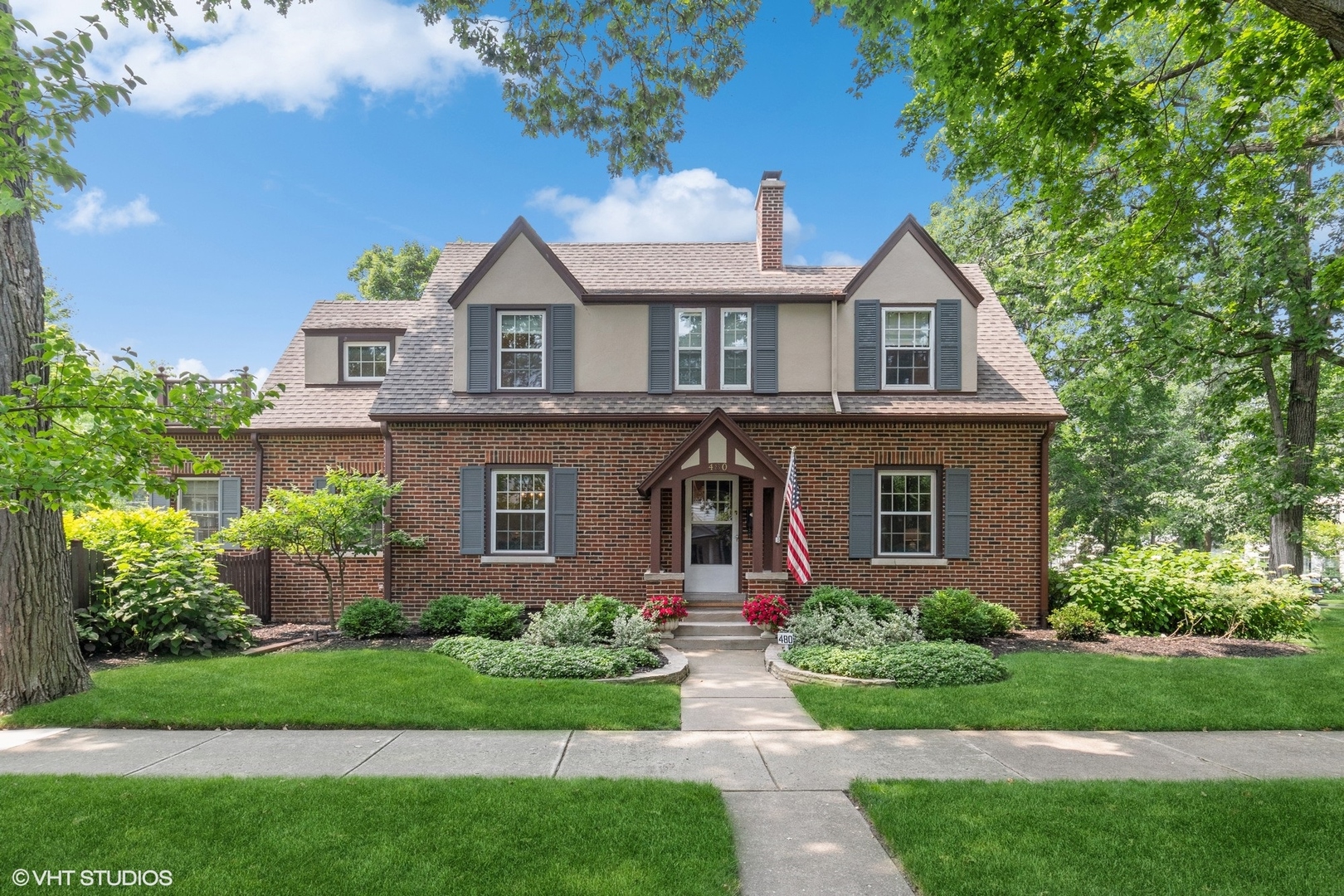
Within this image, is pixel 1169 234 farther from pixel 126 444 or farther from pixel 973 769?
pixel 126 444

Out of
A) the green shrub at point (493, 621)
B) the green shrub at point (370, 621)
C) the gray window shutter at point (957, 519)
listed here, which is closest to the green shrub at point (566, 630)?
the green shrub at point (493, 621)

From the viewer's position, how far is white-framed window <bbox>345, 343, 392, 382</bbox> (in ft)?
50.1

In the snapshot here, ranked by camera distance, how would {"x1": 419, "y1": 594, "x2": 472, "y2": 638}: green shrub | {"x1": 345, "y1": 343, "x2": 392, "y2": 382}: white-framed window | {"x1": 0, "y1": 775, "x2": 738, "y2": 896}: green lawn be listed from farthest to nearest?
{"x1": 345, "y1": 343, "x2": 392, "y2": 382}: white-framed window, {"x1": 419, "y1": 594, "x2": 472, "y2": 638}: green shrub, {"x1": 0, "y1": 775, "x2": 738, "y2": 896}: green lawn

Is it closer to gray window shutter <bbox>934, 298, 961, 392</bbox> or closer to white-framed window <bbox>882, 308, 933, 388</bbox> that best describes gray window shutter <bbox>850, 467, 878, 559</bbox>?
white-framed window <bbox>882, 308, 933, 388</bbox>

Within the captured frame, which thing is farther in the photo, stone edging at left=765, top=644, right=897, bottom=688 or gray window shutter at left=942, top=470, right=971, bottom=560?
gray window shutter at left=942, top=470, right=971, bottom=560

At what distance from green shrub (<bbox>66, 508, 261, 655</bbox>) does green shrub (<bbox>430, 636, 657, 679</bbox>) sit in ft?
12.7

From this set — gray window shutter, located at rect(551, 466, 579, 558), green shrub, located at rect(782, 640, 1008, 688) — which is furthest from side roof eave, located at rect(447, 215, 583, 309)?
green shrub, located at rect(782, 640, 1008, 688)

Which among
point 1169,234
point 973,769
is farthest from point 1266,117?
point 973,769

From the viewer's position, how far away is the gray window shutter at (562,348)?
1262 cm

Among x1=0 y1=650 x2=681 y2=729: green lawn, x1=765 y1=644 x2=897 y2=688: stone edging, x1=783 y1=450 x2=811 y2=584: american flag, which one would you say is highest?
x1=783 y1=450 x2=811 y2=584: american flag

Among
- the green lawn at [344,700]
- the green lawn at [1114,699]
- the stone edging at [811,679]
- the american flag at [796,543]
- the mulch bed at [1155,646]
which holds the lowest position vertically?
the mulch bed at [1155,646]

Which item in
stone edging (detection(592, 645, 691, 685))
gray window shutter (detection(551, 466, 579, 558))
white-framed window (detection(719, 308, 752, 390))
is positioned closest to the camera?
stone edging (detection(592, 645, 691, 685))

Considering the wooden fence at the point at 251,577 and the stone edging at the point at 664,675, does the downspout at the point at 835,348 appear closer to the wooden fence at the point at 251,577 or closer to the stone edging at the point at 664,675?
the stone edging at the point at 664,675

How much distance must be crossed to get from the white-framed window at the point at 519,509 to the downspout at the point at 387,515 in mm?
1801
